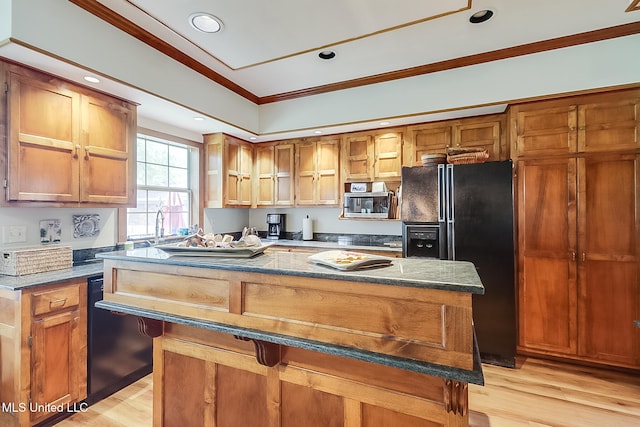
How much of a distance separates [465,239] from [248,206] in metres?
2.97

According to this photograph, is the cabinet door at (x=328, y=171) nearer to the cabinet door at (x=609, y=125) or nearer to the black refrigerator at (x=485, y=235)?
the black refrigerator at (x=485, y=235)

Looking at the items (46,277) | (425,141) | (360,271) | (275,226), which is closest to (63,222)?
(46,277)

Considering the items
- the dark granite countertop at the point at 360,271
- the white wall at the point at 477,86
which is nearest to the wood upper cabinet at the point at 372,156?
the white wall at the point at 477,86

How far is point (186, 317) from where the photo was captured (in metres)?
1.53

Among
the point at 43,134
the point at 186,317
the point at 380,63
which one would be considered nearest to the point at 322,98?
the point at 380,63

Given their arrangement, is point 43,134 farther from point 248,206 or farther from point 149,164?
point 248,206

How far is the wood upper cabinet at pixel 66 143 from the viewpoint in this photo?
2.17m

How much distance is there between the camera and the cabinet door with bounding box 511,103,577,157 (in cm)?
290

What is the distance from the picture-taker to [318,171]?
4270 millimetres

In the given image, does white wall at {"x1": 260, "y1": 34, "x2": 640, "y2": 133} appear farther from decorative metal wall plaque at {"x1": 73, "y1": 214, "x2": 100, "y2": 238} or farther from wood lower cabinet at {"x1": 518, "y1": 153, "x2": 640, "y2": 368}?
decorative metal wall plaque at {"x1": 73, "y1": 214, "x2": 100, "y2": 238}

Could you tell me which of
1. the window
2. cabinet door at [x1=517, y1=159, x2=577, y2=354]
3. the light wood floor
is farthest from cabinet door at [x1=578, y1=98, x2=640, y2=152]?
the window

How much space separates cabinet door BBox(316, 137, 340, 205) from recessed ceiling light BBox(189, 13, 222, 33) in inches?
81.5

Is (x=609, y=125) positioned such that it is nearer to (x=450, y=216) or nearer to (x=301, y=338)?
(x=450, y=216)

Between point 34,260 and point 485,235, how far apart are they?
3821mm
